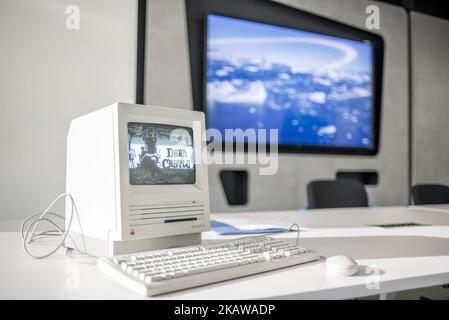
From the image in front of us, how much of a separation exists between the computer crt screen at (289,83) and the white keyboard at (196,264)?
1.99 metres

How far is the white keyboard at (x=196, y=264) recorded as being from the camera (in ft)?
2.41

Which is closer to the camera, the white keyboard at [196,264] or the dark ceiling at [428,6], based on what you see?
the white keyboard at [196,264]

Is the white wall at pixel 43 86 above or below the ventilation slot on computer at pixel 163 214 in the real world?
above

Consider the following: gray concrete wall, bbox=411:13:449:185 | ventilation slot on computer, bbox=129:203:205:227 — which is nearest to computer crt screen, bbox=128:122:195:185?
ventilation slot on computer, bbox=129:203:205:227

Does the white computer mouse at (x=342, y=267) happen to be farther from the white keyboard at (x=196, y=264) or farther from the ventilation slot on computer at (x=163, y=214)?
the ventilation slot on computer at (x=163, y=214)

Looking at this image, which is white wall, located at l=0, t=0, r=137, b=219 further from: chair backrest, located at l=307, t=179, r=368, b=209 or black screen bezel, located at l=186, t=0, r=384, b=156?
chair backrest, located at l=307, t=179, r=368, b=209

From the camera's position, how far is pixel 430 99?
158 inches

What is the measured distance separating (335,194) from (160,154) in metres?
1.87

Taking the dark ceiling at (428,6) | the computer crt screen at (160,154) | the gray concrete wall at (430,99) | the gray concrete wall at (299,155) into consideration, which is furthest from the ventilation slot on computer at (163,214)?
the dark ceiling at (428,6)

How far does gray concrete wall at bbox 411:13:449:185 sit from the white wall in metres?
3.08

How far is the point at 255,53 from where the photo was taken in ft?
9.98

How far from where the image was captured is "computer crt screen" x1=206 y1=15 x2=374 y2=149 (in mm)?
2920
